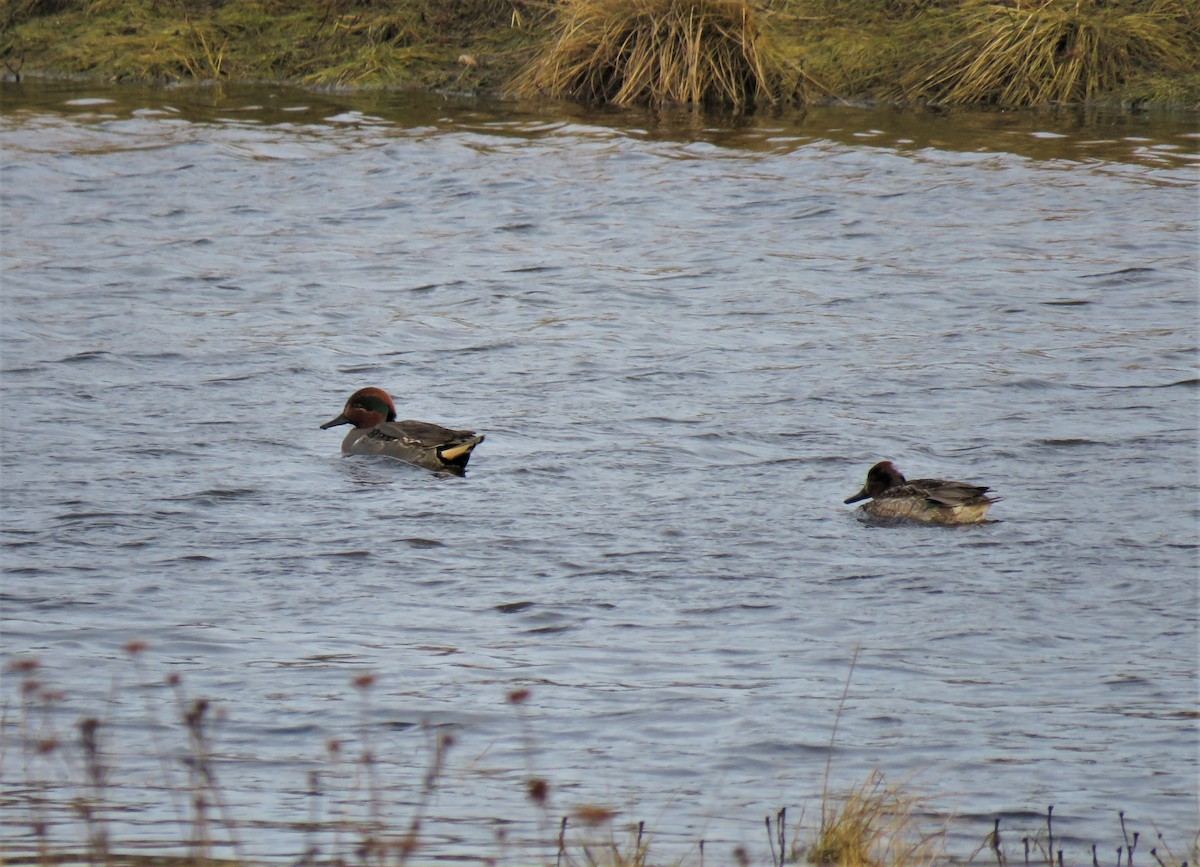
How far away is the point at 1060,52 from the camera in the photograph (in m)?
19.6

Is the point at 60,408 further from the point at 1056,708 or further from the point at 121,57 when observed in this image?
the point at 121,57

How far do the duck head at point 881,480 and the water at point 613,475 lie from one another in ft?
0.79

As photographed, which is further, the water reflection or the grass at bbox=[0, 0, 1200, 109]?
the grass at bbox=[0, 0, 1200, 109]

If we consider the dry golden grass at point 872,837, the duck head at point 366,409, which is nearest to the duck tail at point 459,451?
the duck head at point 366,409

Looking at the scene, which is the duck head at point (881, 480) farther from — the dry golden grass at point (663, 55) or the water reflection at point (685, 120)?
the dry golden grass at point (663, 55)

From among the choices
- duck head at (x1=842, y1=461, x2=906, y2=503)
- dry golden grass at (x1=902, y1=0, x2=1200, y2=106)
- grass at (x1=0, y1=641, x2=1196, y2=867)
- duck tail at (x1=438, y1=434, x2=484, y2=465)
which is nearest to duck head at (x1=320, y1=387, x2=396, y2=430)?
duck tail at (x1=438, y1=434, x2=484, y2=465)

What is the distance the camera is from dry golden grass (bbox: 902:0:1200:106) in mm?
19203

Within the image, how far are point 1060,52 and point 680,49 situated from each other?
4.36 meters

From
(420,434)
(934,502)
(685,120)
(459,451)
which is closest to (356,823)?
(934,502)

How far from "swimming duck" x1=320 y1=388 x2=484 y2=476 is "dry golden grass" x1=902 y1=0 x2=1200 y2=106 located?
37.2 feet

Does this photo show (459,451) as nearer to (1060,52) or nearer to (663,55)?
(663,55)

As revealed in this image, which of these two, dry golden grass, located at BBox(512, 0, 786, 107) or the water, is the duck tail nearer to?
the water

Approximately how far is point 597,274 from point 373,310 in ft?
6.60

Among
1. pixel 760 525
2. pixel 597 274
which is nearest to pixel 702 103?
pixel 597 274
